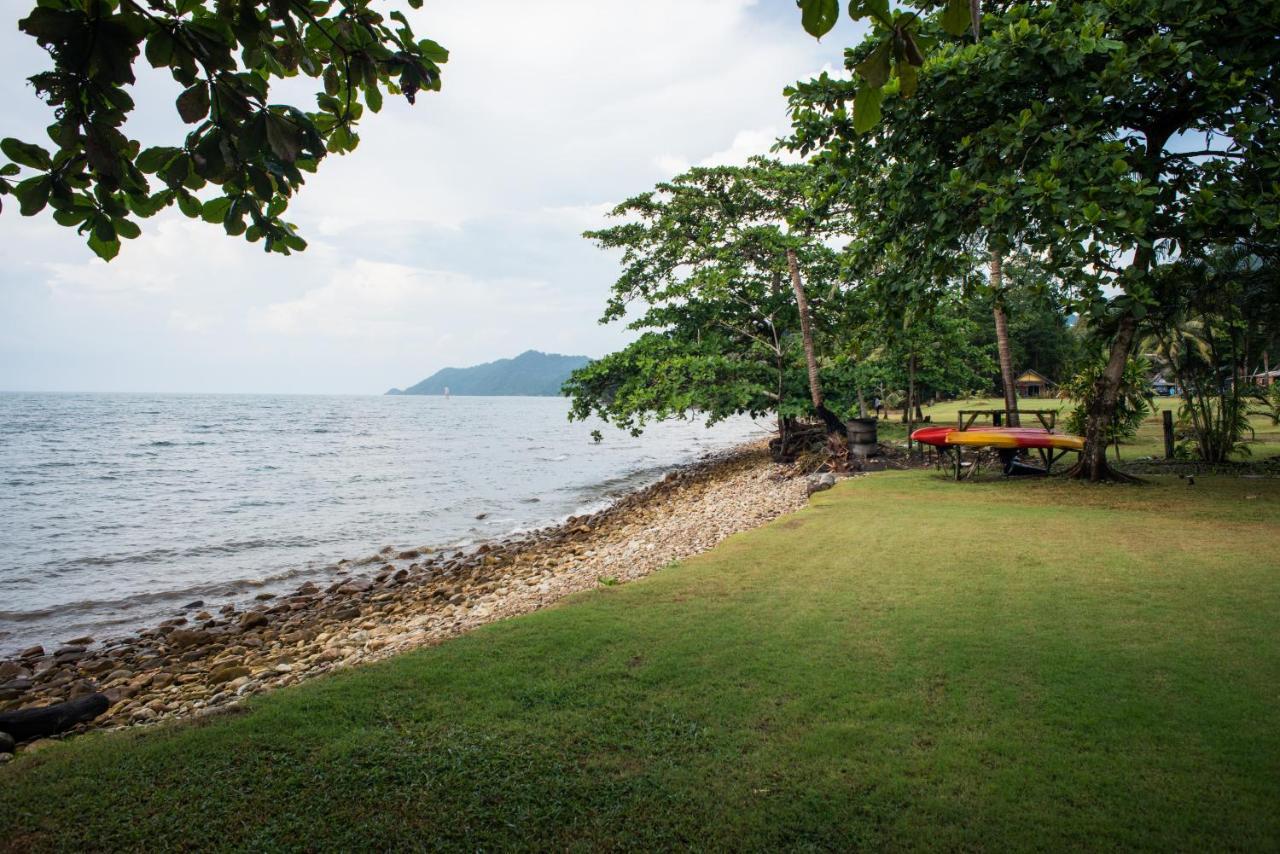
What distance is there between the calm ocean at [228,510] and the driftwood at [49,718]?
18.3ft

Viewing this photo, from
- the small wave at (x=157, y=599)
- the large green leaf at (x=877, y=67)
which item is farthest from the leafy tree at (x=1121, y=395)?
the small wave at (x=157, y=599)

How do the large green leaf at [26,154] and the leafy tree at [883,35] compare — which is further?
the large green leaf at [26,154]

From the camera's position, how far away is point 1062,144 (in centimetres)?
665

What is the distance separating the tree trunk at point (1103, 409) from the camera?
11.1 m

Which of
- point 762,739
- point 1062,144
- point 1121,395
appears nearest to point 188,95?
point 762,739

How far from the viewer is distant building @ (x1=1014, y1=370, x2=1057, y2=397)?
172ft

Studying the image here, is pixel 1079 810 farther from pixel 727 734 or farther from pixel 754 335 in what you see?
pixel 754 335

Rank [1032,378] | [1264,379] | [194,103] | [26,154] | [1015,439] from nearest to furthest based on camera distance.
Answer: [194,103] → [26,154] → [1015,439] → [1264,379] → [1032,378]

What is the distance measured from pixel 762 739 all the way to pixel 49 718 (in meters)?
5.19

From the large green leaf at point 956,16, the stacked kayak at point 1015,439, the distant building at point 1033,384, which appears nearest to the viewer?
the large green leaf at point 956,16

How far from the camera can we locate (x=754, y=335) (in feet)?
65.8

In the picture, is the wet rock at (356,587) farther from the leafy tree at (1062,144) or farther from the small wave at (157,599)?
the leafy tree at (1062,144)

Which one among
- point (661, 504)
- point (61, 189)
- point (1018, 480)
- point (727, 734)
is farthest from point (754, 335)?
point (61, 189)

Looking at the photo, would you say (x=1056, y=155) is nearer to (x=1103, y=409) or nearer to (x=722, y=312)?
(x=1103, y=409)
